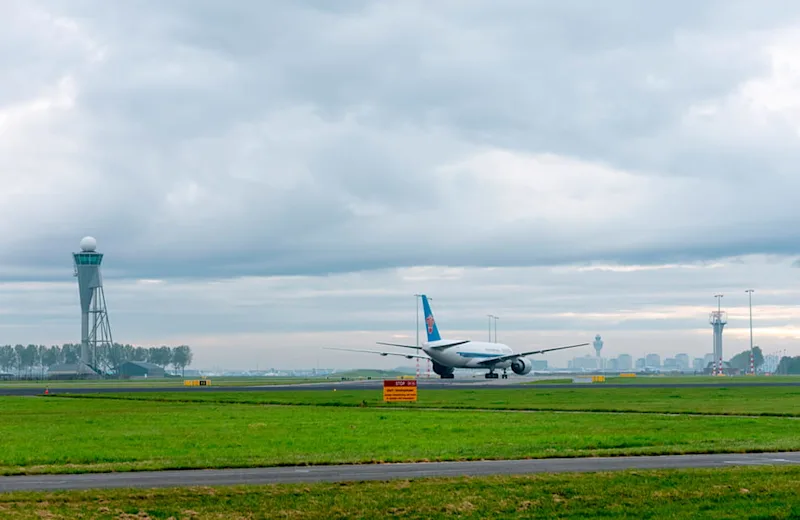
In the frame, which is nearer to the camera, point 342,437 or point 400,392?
point 342,437

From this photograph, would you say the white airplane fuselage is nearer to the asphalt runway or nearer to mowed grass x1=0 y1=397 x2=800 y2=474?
mowed grass x1=0 y1=397 x2=800 y2=474

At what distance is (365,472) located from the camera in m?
25.7

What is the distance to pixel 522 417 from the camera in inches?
1934

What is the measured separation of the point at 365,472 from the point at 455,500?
223 inches

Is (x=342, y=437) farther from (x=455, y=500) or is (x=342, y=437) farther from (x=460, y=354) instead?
(x=460, y=354)

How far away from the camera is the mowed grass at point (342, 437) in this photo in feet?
96.4

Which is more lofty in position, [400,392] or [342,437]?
[400,392]

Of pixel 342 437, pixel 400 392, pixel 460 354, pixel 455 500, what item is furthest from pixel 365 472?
pixel 460 354

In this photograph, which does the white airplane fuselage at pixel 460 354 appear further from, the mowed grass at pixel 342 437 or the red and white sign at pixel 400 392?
the mowed grass at pixel 342 437

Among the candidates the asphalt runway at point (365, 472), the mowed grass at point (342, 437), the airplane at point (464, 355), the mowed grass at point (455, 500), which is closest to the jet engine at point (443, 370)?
the airplane at point (464, 355)

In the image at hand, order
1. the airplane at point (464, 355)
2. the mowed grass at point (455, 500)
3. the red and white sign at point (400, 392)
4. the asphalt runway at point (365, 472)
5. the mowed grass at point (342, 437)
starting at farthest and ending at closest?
the airplane at point (464, 355) < the red and white sign at point (400, 392) < the mowed grass at point (342, 437) < the asphalt runway at point (365, 472) < the mowed grass at point (455, 500)

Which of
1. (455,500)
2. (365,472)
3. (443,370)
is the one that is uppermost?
(455,500)

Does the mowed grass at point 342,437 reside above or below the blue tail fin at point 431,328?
below

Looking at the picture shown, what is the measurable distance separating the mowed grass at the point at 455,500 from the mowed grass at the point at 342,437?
610 cm
